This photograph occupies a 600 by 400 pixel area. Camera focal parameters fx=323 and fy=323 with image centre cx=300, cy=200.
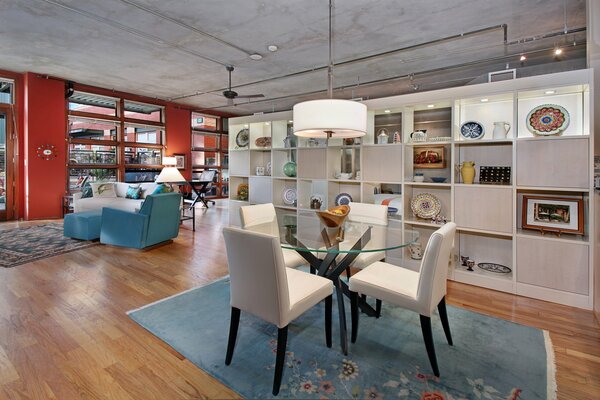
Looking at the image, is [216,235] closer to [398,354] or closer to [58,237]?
[58,237]

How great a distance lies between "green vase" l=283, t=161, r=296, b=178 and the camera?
474 cm

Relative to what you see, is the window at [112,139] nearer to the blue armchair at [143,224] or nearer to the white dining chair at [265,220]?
the blue armchair at [143,224]

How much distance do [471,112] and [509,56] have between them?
2198 mm

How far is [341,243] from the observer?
2232 mm

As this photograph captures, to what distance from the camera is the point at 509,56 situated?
4.79m

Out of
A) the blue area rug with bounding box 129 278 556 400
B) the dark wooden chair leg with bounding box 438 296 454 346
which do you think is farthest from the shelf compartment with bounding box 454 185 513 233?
the dark wooden chair leg with bounding box 438 296 454 346

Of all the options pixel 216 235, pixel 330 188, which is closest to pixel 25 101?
pixel 216 235

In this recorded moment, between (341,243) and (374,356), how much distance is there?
728mm

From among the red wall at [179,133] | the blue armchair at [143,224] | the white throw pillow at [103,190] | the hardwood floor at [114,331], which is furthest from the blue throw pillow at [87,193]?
the hardwood floor at [114,331]

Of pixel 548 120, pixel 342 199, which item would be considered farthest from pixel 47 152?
pixel 548 120

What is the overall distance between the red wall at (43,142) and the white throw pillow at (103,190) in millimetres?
1050

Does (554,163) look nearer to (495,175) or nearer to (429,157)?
(495,175)

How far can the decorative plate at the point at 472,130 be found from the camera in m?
3.27

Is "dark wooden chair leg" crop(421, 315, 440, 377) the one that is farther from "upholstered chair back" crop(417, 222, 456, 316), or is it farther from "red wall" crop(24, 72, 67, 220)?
"red wall" crop(24, 72, 67, 220)
